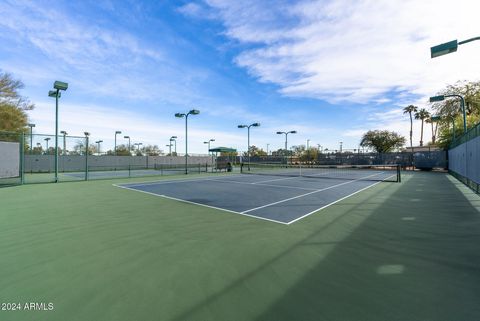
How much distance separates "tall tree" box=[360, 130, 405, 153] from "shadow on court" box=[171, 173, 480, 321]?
58.5 meters

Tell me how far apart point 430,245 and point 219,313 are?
468 centimetres

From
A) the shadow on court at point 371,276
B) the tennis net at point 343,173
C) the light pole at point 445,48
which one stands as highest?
the light pole at point 445,48

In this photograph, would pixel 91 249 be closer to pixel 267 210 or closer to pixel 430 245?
pixel 267 210

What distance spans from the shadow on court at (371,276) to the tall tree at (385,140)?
58471 millimetres

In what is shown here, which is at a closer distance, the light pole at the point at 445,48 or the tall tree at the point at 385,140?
the light pole at the point at 445,48

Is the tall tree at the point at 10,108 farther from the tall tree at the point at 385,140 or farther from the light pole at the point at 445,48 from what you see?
the tall tree at the point at 385,140

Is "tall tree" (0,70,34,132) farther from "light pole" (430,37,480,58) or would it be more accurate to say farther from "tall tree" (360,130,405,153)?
"tall tree" (360,130,405,153)

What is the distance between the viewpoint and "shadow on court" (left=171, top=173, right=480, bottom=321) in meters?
2.73

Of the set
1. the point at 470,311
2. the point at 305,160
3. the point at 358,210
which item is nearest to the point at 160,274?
the point at 470,311

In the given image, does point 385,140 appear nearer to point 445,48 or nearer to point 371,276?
point 445,48

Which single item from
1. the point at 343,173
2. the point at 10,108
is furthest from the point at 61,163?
the point at 343,173

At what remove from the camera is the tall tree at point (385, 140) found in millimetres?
56219

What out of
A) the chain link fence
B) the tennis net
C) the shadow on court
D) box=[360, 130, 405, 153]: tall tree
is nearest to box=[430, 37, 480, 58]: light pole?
the shadow on court

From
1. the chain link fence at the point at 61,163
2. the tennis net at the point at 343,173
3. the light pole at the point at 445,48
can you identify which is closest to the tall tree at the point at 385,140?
the tennis net at the point at 343,173
